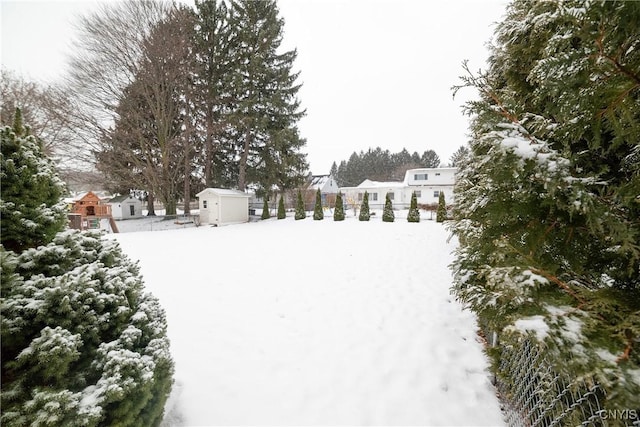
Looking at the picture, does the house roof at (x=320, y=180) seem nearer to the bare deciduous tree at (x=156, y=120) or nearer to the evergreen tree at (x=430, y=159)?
the bare deciduous tree at (x=156, y=120)

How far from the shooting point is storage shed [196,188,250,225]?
50.7 ft

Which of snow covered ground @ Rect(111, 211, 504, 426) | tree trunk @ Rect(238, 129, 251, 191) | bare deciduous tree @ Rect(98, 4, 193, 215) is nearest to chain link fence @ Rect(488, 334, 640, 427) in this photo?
snow covered ground @ Rect(111, 211, 504, 426)

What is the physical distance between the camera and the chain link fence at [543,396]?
1.10 m

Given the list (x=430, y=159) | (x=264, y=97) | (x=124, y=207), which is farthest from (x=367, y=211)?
(x=430, y=159)

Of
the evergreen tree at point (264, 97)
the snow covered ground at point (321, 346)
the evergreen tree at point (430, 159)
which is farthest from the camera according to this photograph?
the evergreen tree at point (430, 159)

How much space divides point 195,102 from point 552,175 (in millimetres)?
20250

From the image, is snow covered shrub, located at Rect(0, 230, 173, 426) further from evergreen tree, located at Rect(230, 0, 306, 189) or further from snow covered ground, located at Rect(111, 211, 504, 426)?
evergreen tree, located at Rect(230, 0, 306, 189)

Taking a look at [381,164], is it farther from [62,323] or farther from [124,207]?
[62,323]

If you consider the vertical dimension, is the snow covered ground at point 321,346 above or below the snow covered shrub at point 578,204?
below

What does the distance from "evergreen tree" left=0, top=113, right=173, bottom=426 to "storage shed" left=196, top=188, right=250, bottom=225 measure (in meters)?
14.4

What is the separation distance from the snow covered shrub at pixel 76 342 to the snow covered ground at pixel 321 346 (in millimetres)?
857

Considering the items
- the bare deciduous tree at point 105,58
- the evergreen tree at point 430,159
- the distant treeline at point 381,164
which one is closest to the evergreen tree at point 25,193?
the bare deciduous tree at point 105,58

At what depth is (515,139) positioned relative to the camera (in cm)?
119

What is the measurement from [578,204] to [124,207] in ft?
91.9
